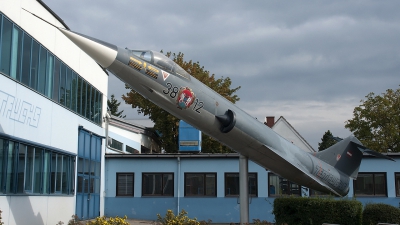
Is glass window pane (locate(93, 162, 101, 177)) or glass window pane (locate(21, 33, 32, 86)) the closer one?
glass window pane (locate(21, 33, 32, 86))

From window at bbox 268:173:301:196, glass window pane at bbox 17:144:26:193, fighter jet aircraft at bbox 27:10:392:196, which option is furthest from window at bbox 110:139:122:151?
fighter jet aircraft at bbox 27:10:392:196

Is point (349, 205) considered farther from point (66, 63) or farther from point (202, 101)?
point (66, 63)

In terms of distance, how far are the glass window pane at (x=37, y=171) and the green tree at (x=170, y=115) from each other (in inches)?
914

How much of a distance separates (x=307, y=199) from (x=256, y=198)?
844 centimetres

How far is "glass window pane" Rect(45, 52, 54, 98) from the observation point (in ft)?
52.9

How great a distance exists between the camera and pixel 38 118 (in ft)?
49.7

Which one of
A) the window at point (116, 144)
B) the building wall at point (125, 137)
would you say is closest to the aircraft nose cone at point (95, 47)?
the building wall at point (125, 137)

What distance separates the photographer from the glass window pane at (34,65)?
1470 cm

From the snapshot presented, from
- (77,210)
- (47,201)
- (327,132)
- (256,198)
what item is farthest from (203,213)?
(327,132)

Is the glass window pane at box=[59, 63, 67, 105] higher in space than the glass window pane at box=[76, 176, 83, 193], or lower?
higher

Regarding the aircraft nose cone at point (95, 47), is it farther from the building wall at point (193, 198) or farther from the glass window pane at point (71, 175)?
the building wall at point (193, 198)

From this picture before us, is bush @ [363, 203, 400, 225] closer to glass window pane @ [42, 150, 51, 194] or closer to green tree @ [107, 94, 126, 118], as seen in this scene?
glass window pane @ [42, 150, 51, 194]

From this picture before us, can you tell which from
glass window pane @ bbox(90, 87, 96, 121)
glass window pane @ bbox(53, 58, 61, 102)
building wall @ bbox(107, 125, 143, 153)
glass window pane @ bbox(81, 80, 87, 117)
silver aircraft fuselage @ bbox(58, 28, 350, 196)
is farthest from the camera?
building wall @ bbox(107, 125, 143, 153)

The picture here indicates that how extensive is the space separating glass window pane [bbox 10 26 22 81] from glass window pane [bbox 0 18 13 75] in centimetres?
22
